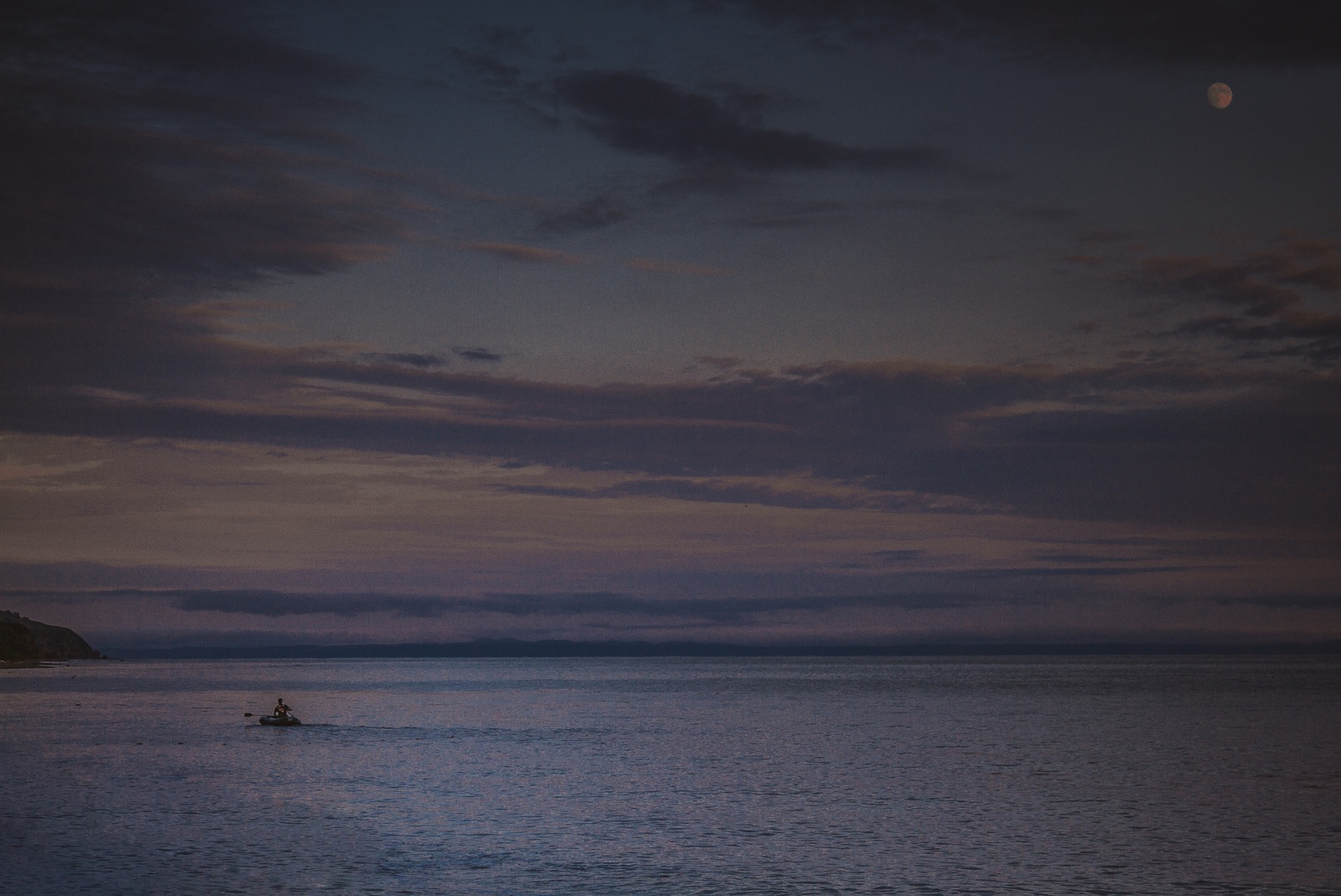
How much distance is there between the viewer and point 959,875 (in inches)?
1522

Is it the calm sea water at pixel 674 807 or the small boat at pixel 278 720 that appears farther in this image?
the small boat at pixel 278 720

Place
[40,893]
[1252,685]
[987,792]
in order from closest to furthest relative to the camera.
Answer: [40,893], [987,792], [1252,685]

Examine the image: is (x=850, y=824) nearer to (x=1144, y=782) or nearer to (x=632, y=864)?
(x=632, y=864)

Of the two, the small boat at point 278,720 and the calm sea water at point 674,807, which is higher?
the calm sea water at point 674,807

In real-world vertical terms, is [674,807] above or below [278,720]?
above

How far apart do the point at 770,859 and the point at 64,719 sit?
92856mm

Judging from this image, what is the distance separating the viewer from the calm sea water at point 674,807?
3822 cm

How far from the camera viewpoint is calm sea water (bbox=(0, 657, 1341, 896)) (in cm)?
3822

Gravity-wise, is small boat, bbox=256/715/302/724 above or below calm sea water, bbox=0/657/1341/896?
below

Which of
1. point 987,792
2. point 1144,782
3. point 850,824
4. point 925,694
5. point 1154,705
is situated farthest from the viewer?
point 925,694

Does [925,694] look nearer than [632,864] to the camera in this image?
No

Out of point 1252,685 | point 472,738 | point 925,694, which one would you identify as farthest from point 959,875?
point 1252,685

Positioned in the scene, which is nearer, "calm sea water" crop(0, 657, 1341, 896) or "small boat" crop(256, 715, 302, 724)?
"calm sea water" crop(0, 657, 1341, 896)

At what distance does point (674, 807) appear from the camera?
53906mm
